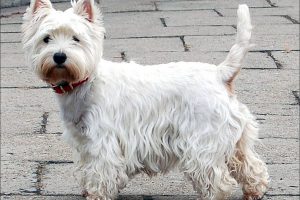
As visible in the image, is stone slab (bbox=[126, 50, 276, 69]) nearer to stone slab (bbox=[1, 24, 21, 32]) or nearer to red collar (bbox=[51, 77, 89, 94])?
stone slab (bbox=[1, 24, 21, 32])

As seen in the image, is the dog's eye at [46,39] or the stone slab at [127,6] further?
the stone slab at [127,6]

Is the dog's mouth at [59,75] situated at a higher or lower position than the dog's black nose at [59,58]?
lower

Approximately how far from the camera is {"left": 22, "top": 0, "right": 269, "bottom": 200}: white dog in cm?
470

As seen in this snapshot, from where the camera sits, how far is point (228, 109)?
4719mm

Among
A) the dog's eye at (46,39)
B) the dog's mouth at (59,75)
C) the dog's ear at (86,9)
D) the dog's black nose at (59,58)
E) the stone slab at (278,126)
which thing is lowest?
the stone slab at (278,126)

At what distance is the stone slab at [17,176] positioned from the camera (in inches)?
209

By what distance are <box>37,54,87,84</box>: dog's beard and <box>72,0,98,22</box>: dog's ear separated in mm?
318

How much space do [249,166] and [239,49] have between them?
69cm

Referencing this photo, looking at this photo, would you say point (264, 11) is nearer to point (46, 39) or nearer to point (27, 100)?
point (27, 100)

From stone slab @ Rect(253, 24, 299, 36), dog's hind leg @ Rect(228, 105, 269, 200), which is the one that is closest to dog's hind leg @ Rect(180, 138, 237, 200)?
dog's hind leg @ Rect(228, 105, 269, 200)

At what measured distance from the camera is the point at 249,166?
195 inches

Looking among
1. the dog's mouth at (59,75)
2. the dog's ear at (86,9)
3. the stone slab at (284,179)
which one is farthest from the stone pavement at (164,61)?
the dog's ear at (86,9)

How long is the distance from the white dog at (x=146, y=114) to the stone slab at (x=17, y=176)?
0.63 meters

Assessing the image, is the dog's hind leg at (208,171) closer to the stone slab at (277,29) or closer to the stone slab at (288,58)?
the stone slab at (288,58)
